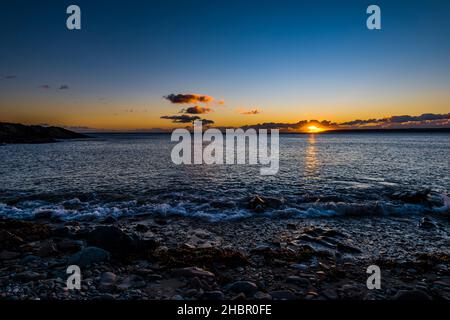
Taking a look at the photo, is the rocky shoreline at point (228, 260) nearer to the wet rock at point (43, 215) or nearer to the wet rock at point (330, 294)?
the wet rock at point (330, 294)

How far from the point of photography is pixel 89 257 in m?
7.71

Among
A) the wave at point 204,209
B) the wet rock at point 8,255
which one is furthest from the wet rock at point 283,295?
the wet rock at point 8,255

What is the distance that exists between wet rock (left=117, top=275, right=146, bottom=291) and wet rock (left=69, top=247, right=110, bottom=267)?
1.51 meters

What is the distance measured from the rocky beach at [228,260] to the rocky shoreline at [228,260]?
0.03 metres

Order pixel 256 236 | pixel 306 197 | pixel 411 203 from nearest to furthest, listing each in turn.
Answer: pixel 256 236 → pixel 411 203 → pixel 306 197

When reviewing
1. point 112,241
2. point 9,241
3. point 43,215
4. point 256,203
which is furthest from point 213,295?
point 43,215

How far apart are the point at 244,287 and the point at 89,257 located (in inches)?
189

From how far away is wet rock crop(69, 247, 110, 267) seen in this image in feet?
24.6

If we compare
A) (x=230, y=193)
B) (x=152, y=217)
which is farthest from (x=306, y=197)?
(x=152, y=217)

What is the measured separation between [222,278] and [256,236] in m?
3.85

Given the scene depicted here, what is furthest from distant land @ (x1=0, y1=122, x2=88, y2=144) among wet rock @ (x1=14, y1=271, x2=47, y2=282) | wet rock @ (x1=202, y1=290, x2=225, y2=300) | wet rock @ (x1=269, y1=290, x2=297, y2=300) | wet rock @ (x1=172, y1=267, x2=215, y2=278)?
wet rock @ (x1=269, y1=290, x2=297, y2=300)

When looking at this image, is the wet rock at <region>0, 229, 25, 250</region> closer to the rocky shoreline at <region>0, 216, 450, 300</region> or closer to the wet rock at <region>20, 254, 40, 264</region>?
the rocky shoreline at <region>0, 216, 450, 300</region>
